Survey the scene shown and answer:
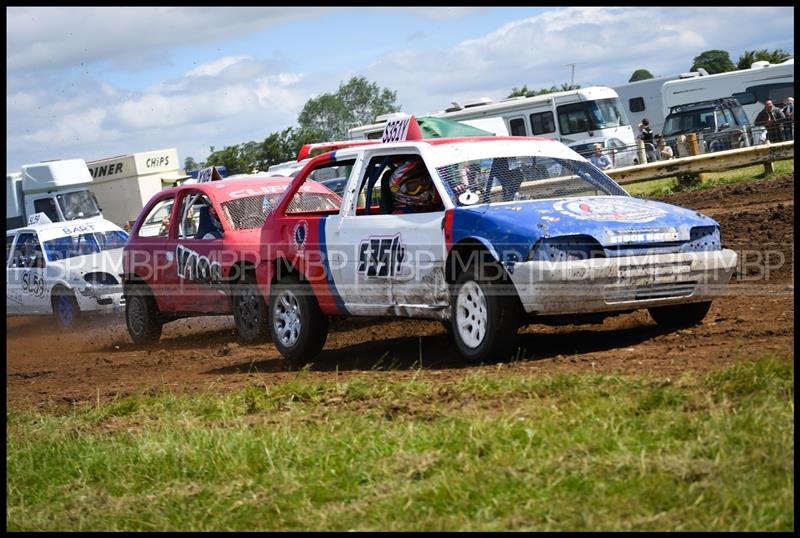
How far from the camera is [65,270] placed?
16781 millimetres

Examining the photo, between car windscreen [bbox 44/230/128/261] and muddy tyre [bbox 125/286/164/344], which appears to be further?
car windscreen [bbox 44/230/128/261]

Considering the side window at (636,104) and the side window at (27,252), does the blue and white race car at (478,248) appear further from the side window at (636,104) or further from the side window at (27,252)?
the side window at (636,104)

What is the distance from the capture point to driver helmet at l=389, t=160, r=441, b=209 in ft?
28.6

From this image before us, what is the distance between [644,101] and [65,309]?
30.2 meters

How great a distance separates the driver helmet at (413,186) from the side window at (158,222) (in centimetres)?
444

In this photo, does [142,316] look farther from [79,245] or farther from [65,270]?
[79,245]

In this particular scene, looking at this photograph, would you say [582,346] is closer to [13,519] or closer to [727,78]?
[13,519]

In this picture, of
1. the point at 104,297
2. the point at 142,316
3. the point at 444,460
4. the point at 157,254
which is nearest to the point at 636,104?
the point at 104,297

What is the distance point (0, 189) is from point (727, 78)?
3296 centimetres

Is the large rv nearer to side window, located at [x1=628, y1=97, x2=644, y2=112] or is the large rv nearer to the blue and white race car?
side window, located at [x1=628, y1=97, x2=644, y2=112]

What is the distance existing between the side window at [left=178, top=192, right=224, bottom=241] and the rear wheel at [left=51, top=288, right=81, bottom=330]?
4784mm

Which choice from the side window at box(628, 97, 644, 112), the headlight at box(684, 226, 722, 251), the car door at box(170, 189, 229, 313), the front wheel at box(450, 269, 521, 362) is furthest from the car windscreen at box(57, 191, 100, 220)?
the headlight at box(684, 226, 722, 251)

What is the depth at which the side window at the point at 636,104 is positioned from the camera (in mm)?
42713

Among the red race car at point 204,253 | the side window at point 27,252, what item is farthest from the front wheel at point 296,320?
the side window at point 27,252
